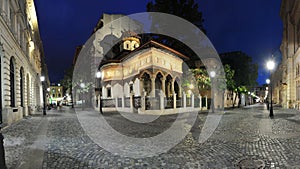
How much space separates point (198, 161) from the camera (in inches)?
201

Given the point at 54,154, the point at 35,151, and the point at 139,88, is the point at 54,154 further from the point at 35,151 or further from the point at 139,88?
the point at 139,88

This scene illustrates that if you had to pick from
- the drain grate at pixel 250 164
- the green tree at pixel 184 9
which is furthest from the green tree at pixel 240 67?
the drain grate at pixel 250 164

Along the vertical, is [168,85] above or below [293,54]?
below

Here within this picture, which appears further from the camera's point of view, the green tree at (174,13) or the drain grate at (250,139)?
the green tree at (174,13)

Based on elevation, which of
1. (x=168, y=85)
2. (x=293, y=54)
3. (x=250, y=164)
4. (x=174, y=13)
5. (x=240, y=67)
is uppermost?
(x=174, y=13)

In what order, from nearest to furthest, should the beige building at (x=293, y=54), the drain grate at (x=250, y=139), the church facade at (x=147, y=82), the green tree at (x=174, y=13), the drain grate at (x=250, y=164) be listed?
the drain grate at (x=250, y=164) < the drain grate at (x=250, y=139) < the church facade at (x=147, y=82) < the beige building at (x=293, y=54) < the green tree at (x=174, y=13)

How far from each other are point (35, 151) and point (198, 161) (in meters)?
4.83

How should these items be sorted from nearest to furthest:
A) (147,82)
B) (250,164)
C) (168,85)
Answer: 1. (250,164)
2. (147,82)
3. (168,85)

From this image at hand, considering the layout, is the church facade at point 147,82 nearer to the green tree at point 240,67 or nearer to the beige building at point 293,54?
the beige building at point 293,54

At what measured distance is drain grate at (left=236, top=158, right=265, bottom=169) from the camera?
4.71 m

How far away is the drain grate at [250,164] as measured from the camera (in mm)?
4715

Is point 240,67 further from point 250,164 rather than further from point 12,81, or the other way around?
point 250,164

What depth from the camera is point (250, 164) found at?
16.0 ft

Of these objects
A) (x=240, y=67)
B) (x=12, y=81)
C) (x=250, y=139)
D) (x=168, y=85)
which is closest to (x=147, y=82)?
(x=168, y=85)
